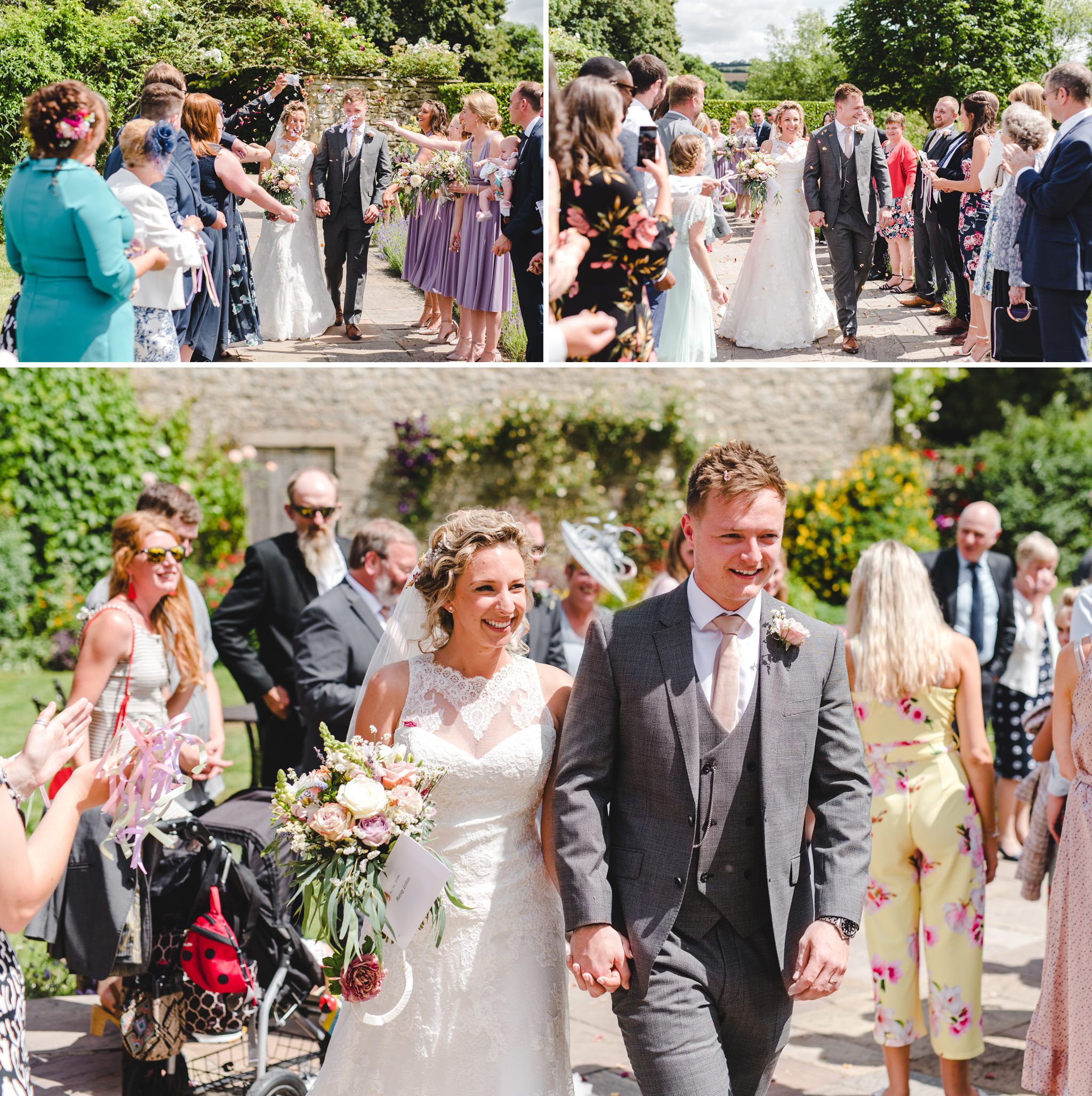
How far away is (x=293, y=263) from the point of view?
20.1ft

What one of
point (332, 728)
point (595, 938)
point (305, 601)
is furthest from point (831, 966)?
point (305, 601)


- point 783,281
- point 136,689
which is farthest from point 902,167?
point 136,689

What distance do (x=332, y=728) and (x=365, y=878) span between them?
2050mm

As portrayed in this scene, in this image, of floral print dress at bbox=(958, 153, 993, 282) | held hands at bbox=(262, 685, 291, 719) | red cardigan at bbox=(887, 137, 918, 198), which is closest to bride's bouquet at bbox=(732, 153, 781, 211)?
red cardigan at bbox=(887, 137, 918, 198)

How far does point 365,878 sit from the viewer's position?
8.70 ft

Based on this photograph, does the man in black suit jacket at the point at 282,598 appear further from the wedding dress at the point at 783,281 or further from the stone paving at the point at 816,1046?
the wedding dress at the point at 783,281

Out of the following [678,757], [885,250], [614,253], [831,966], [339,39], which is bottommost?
[831,966]

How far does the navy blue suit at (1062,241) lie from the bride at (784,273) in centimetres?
108

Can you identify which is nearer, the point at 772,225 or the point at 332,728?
the point at 332,728

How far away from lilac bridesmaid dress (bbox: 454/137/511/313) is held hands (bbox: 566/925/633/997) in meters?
4.40

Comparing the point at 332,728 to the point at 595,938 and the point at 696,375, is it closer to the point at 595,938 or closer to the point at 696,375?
the point at 595,938

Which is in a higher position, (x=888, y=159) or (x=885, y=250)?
(x=888, y=159)

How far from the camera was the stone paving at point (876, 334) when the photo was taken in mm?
6445

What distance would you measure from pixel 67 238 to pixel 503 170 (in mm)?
2457
